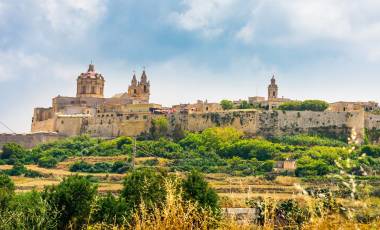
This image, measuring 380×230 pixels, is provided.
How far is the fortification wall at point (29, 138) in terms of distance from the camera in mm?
55219

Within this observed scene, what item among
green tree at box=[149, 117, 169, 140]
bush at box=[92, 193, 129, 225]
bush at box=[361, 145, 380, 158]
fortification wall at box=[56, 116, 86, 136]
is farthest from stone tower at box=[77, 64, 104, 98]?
bush at box=[92, 193, 129, 225]

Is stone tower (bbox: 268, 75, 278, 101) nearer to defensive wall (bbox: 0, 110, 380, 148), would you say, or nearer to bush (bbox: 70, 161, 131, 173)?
defensive wall (bbox: 0, 110, 380, 148)

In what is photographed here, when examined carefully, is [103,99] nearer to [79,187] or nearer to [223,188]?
[223,188]

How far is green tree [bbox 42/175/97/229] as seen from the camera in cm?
1646

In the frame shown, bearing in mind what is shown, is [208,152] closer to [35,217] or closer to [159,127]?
[159,127]

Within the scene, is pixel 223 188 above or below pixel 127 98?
below

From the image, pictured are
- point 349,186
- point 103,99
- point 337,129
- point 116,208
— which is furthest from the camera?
point 103,99

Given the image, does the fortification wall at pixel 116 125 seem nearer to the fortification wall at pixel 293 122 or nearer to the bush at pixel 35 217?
the fortification wall at pixel 293 122

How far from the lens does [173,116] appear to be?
178ft

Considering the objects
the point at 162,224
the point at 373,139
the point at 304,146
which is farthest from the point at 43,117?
the point at 162,224

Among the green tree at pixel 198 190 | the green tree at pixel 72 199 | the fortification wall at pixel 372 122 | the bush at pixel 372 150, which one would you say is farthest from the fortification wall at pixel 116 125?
the green tree at pixel 72 199

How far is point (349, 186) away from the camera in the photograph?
2832 millimetres

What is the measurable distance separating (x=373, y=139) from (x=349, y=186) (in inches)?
2030

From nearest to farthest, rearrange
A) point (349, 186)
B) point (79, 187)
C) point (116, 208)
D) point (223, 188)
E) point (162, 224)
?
1. point (349, 186)
2. point (162, 224)
3. point (116, 208)
4. point (79, 187)
5. point (223, 188)
